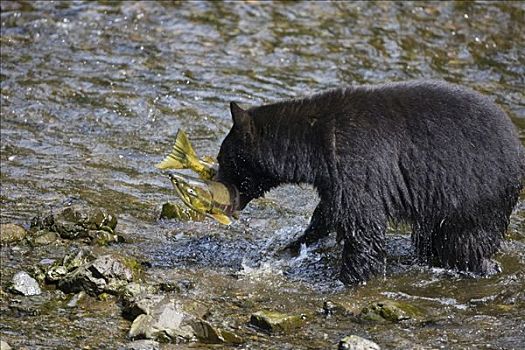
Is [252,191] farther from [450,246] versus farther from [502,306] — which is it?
[502,306]

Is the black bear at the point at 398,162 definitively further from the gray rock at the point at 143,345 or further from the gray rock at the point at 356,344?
the gray rock at the point at 143,345

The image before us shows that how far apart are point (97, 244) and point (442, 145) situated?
257cm

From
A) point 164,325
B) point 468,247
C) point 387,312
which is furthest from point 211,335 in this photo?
point 468,247

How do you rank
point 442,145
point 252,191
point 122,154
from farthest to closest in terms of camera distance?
point 122,154 → point 252,191 → point 442,145

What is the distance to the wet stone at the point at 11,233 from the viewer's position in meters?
7.11

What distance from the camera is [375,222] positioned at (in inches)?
263

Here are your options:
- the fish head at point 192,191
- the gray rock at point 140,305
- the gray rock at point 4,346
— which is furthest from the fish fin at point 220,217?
the gray rock at point 4,346

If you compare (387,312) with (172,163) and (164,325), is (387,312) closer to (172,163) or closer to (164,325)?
(164,325)

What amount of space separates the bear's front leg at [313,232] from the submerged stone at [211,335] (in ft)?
5.42

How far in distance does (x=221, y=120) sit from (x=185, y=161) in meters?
2.90

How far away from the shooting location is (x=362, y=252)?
672 cm

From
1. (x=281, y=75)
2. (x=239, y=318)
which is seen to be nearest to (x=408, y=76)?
(x=281, y=75)

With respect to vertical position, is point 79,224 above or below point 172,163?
below

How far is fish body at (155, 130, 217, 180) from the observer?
23.0ft
